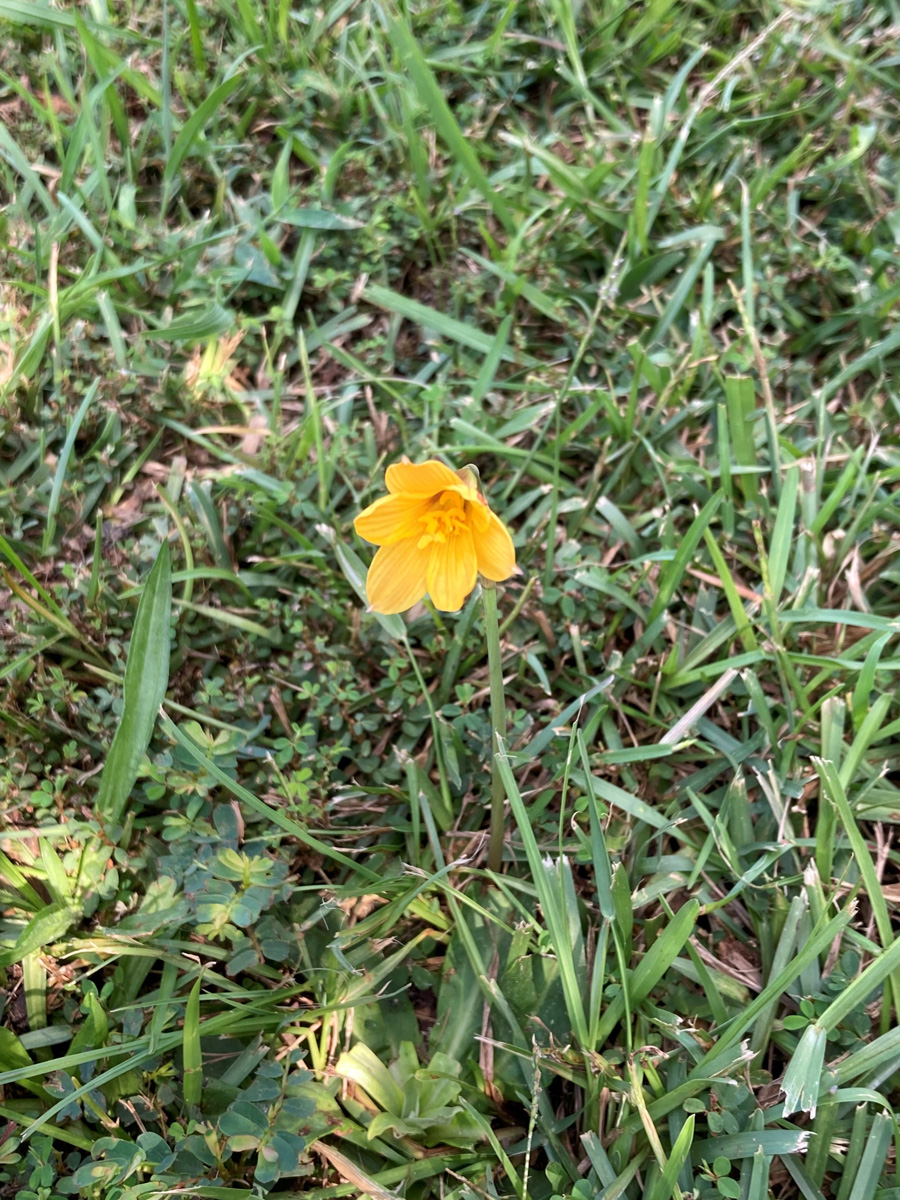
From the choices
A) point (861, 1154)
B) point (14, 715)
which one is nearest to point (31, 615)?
point (14, 715)

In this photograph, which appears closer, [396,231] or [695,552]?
[695,552]

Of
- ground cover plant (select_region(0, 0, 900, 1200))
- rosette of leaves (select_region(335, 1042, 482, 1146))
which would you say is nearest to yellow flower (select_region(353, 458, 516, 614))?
ground cover plant (select_region(0, 0, 900, 1200))

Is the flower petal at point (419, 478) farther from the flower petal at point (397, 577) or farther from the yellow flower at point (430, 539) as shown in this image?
the flower petal at point (397, 577)

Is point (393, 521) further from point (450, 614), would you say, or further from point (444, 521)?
point (450, 614)

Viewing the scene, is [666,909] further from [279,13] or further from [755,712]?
[279,13]

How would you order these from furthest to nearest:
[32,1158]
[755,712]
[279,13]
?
[279,13], [755,712], [32,1158]

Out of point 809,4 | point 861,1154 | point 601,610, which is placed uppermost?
point 809,4

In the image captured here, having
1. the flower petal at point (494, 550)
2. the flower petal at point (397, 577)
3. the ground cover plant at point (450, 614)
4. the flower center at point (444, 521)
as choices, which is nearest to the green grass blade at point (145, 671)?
the ground cover plant at point (450, 614)
